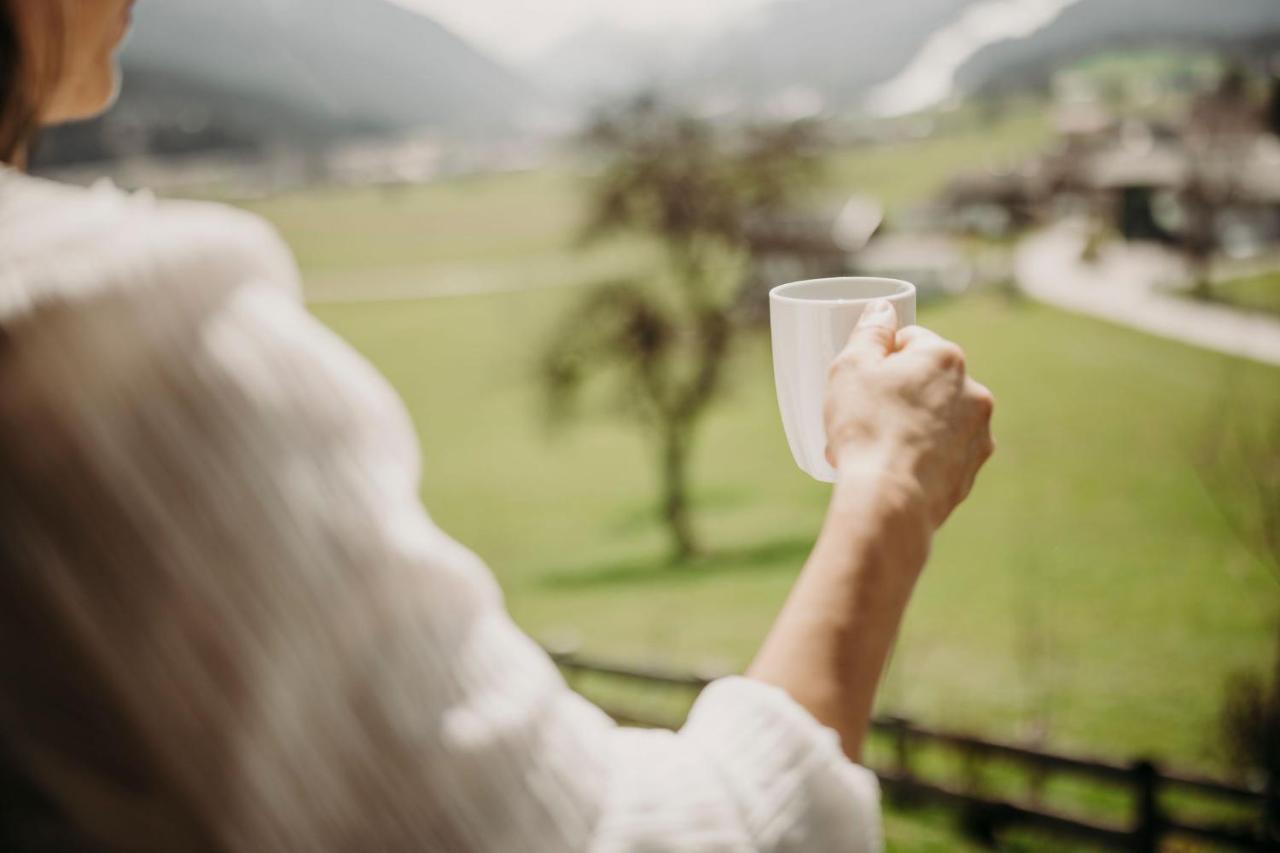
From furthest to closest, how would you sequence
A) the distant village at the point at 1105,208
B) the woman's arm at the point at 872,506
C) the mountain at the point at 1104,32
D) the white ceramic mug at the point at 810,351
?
the mountain at the point at 1104,32 < the distant village at the point at 1105,208 < the white ceramic mug at the point at 810,351 < the woman's arm at the point at 872,506

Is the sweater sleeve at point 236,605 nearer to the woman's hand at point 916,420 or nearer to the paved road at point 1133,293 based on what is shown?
the woman's hand at point 916,420

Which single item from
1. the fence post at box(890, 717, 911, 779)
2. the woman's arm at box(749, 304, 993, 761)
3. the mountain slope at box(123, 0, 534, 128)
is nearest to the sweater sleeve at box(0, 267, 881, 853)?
the woman's arm at box(749, 304, 993, 761)

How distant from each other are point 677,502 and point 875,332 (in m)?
15.5

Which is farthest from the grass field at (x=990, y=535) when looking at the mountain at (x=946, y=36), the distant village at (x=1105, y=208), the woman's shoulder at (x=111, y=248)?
the mountain at (x=946, y=36)

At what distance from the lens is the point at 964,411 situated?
0.80m

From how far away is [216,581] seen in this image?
1.65 feet

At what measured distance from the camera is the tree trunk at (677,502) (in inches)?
619

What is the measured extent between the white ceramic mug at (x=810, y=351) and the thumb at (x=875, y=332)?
3 cm

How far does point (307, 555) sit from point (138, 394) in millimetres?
106

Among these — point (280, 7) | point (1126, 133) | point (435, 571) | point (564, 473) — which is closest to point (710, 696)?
point (435, 571)

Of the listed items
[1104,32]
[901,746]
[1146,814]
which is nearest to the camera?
[1146,814]

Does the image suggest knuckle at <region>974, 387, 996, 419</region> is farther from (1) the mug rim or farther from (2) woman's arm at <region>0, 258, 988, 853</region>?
(2) woman's arm at <region>0, 258, 988, 853</region>

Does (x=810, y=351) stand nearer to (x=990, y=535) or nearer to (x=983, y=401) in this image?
(x=983, y=401)

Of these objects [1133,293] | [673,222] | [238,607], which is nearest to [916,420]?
[238,607]
